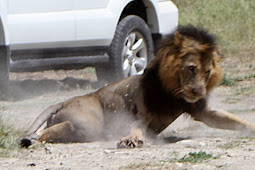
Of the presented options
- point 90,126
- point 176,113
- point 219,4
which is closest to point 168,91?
point 176,113

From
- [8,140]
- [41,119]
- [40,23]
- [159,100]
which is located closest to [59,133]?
[41,119]

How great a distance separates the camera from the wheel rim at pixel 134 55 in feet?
31.2

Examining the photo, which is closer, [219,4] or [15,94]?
[15,94]

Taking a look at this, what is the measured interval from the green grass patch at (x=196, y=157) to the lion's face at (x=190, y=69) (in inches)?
37.3

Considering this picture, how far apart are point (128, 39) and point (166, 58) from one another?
3.53 meters

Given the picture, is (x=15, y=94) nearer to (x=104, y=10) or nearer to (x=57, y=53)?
(x=57, y=53)

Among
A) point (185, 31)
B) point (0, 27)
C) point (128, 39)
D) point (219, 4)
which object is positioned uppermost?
point (185, 31)

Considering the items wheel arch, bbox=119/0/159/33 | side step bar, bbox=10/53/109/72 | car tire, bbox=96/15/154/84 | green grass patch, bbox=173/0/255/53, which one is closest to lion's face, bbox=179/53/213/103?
side step bar, bbox=10/53/109/72

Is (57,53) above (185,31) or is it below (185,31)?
below

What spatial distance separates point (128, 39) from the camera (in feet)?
31.2

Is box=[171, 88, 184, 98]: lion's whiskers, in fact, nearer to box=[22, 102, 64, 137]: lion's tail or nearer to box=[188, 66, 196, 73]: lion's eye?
box=[188, 66, 196, 73]: lion's eye

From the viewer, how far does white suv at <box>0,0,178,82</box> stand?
8156 mm

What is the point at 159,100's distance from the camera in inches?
240

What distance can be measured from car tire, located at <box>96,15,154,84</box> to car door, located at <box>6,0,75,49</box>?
80 cm
